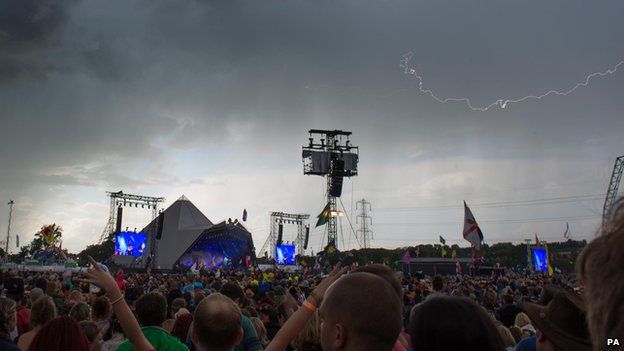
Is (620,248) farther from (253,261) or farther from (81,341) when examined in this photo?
(253,261)

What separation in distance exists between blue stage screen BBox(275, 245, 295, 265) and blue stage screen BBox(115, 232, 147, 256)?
19.5 m

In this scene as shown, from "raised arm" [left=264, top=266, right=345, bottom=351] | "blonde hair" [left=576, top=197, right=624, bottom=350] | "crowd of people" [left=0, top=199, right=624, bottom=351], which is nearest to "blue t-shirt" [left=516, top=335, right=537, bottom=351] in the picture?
"crowd of people" [left=0, top=199, right=624, bottom=351]

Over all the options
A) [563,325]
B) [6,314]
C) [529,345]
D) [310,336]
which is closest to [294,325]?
[310,336]

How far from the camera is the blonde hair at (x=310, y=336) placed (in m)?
2.75

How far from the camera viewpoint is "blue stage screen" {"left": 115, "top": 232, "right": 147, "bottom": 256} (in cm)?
4792

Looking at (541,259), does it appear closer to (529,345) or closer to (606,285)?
(529,345)

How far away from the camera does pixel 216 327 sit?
289cm

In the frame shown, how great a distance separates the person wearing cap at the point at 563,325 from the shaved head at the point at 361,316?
33.4 inches

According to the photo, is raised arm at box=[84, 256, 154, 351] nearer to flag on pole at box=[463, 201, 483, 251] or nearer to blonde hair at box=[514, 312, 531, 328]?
blonde hair at box=[514, 312, 531, 328]

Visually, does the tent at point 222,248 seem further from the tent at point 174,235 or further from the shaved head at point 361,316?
the shaved head at point 361,316

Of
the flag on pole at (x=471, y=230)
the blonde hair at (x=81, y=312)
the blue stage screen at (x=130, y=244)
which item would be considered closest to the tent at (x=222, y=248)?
the blue stage screen at (x=130, y=244)

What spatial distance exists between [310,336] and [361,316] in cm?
93

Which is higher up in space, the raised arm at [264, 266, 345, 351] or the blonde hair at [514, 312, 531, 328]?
the raised arm at [264, 266, 345, 351]

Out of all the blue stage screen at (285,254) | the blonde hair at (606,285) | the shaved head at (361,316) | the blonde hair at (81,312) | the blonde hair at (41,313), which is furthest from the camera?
the blue stage screen at (285,254)
